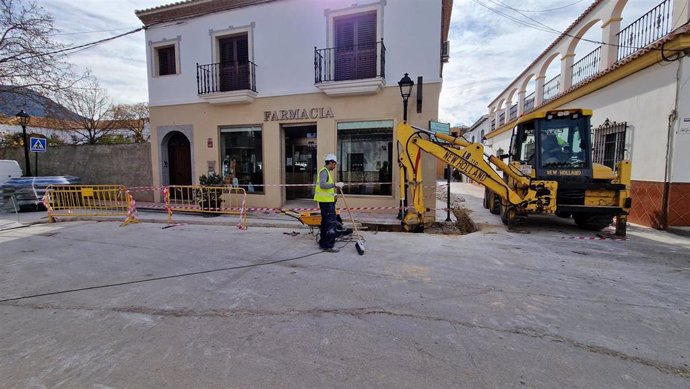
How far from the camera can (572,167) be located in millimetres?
7434

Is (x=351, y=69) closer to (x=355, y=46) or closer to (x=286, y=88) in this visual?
(x=355, y=46)

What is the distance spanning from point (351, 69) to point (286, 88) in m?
2.42

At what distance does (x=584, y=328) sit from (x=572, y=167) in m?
5.58

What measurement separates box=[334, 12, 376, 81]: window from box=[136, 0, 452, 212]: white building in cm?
3

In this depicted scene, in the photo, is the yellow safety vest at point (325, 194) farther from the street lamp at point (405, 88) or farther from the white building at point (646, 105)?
the white building at point (646, 105)

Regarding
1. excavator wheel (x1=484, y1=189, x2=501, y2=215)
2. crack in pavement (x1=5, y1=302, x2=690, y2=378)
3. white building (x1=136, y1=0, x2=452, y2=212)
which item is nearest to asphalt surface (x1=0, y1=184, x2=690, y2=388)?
crack in pavement (x1=5, y1=302, x2=690, y2=378)

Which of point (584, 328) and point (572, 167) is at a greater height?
point (572, 167)

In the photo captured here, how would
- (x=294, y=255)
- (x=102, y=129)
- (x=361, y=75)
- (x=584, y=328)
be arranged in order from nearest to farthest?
(x=584, y=328)
(x=294, y=255)
(x=361, y=75)
(x=102, y=129)

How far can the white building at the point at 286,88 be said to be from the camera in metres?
9.61

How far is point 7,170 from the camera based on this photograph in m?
13.2

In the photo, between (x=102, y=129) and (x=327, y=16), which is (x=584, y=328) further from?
(x=102, y=129)

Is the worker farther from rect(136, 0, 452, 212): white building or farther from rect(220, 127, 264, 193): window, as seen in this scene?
rect(220, 127, 264, 193): window

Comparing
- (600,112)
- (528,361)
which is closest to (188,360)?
(528,361)

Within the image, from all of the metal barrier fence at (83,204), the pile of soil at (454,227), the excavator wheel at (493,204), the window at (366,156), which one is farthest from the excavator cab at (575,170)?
the metal barrier fence at (83,204)
